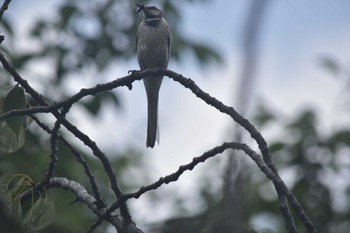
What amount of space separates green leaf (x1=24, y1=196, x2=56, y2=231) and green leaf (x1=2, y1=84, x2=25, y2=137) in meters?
0.48

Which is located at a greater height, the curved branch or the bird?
the bird

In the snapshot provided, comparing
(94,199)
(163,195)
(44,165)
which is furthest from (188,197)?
(94,199)

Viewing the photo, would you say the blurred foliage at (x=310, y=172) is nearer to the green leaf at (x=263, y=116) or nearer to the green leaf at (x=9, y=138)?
the green leaf at (x=263, y=116)

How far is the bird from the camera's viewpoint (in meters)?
7.38

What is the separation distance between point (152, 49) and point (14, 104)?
4280mm

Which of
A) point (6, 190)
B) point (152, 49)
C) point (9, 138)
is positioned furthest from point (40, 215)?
point (152, 49)

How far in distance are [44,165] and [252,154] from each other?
5500 mm

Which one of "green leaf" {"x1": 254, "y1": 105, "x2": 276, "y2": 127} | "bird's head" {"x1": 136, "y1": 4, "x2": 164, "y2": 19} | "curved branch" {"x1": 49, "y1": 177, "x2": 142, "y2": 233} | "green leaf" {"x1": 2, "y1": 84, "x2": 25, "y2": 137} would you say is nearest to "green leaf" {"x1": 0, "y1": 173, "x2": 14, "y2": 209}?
"curved branch" {"x1": 49, "y1": 177, "x2": 142, "y2": 233}

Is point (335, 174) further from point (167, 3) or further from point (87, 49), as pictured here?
point (87, 49)

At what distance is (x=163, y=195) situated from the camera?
10922mm

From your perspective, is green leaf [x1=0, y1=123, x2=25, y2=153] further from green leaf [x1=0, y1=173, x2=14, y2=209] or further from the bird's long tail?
the bird's long tail

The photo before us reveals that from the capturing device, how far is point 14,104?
3.60m

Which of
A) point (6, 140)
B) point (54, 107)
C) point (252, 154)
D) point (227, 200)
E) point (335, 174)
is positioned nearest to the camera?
point (227, 200)

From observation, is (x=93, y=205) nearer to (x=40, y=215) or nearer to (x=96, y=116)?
(x=40, y=215)
